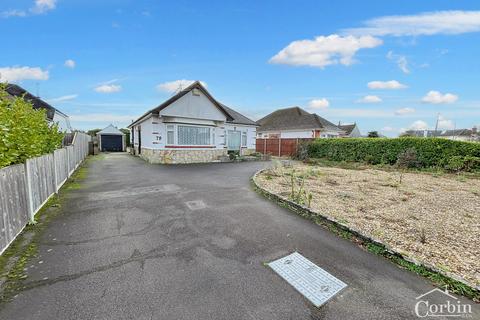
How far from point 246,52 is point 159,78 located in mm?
7442

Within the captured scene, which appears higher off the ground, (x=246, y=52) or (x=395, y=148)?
(x=246, y=52)

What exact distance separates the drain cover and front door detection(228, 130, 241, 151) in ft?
53.3

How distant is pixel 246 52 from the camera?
15219 millimetres

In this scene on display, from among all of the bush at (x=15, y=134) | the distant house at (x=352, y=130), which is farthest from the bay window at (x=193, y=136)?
the distant house at (x=352, y=130)

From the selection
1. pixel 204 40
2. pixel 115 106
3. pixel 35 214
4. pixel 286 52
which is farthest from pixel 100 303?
pixel 115 106

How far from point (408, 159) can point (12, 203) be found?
1771cm

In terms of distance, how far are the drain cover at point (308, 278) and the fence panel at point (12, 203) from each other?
13.7ft

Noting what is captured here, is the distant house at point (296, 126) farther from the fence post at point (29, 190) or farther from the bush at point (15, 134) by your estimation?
the fence post at point (29, 190)

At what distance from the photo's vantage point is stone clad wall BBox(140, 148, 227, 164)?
1484 cm

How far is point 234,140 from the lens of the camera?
19688 millimetres

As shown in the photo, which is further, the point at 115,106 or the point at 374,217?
the point at 115,106

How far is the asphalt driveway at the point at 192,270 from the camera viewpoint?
92.4 inches

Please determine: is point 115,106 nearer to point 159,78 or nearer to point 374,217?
point 159,78

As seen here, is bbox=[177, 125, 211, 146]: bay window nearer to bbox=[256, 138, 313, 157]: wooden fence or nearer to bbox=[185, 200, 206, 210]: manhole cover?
bbox=[256, 138, 313, 157]: wooden fence
